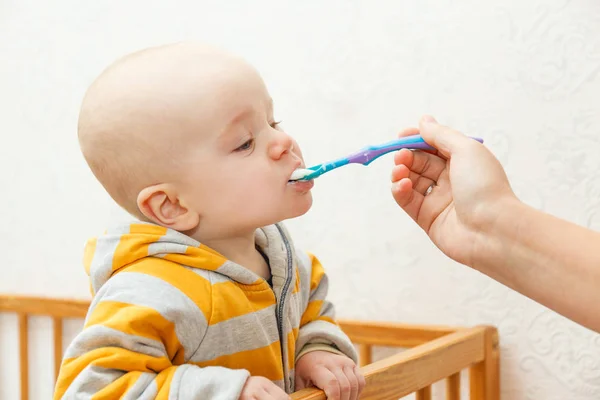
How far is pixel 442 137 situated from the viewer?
0.94 metres

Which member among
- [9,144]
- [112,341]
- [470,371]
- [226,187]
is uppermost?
[226,187]

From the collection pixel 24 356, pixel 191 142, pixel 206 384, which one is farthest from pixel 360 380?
pixel 24 356

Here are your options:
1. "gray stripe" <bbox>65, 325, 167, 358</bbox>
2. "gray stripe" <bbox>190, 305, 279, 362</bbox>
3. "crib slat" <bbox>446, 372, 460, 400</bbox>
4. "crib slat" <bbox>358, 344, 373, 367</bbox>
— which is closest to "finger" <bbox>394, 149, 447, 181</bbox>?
"gray stripe" <bbox>190, 305, 279, 362</bbox>

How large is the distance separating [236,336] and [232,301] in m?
0.04

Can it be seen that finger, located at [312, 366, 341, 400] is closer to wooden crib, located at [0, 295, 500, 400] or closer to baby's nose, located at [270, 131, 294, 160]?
wooden crib, located at [0, 295, 500, 400]

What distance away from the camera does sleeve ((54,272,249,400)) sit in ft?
2.81

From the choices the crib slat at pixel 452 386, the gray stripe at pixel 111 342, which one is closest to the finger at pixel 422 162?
the gray stripe at pixel 111 342

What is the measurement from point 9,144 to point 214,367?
1279mm

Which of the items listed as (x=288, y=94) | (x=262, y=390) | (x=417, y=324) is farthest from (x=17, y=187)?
(x=262, y=390)

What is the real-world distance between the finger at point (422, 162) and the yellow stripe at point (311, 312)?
0.77 feet

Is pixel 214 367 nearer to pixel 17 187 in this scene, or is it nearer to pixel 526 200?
pixel 526 200

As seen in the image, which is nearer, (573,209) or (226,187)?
(226,187)

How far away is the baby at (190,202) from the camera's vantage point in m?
0.91

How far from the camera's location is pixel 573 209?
4.60 ft
